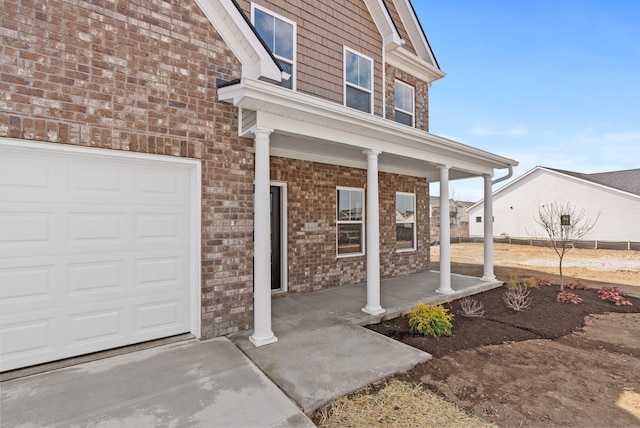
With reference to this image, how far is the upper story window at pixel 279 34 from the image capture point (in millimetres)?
5815

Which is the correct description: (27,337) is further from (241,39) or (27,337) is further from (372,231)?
(372,231)

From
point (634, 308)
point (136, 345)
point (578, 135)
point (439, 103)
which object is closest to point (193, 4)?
point (136, 345)

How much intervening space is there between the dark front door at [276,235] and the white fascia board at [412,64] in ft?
15.6

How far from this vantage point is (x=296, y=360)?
3.64 meters

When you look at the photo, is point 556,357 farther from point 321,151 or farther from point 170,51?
point 170,51

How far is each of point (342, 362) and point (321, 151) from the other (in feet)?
13.5

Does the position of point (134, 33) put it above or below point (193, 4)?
below

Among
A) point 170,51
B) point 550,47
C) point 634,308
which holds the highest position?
point 550,47

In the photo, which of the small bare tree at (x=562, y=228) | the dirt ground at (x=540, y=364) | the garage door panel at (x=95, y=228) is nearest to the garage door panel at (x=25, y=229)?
the garage door panel at (x=95, y=228)

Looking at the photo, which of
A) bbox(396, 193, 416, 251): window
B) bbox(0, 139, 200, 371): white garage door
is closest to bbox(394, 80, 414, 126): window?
bbox(396, 193, 416, 251): window

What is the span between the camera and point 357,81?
741 centimetres

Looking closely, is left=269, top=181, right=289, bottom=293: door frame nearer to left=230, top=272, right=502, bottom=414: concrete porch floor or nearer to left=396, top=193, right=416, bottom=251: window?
left=230, top=272, right=502, bottom=414: concrete porch floor

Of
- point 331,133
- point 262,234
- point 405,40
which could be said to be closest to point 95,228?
point 262,234

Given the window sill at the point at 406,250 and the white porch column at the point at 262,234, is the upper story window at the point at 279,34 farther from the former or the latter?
the window sill at the point at 406,250
